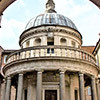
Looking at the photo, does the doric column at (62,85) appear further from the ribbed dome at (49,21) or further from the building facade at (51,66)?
the ribbed dome at (49,21)

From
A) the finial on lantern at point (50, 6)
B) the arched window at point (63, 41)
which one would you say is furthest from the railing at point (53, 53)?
the finial on lantern at point (50, 6)

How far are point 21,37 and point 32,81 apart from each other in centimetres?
782

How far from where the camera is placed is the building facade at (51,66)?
774 inches

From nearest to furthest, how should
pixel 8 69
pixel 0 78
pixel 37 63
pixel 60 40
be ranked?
pixel 37 63 → pixel 8 69 → pixel 60 40 → pixel 0 78

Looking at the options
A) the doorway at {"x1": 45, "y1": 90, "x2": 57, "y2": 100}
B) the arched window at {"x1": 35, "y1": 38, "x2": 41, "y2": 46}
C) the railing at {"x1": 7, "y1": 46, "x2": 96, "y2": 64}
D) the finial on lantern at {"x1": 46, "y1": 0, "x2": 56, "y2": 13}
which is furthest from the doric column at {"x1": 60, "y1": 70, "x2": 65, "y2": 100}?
the finial on lantern at {"x1": 46, "y1": 0, "x2": 56, "y2": 13}

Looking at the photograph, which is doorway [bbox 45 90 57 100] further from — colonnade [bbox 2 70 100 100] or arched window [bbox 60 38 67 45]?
arched window [bbox 60 38 67 45]

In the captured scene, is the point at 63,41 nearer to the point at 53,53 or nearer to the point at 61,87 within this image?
the point at 53,53

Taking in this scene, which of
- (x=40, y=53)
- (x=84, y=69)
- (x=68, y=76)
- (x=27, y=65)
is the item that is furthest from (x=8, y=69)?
(x=84, y=69)

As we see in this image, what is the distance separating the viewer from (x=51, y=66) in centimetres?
1966

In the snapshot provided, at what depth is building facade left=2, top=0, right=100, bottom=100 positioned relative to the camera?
19.7m

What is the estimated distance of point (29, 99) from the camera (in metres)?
21.9

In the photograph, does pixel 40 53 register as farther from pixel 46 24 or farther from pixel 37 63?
pixel 46 24

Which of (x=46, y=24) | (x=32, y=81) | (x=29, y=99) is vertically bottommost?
(x=29, y=99)

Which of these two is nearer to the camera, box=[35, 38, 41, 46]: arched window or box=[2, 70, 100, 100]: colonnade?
box=[2, 70, 100, 100]: colonnade
